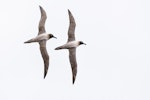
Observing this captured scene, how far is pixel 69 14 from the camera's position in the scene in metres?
58.3

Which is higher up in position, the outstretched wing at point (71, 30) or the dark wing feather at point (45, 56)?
the outstretched wing at point (71, 30)

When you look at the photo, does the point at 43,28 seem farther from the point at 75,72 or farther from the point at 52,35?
the point at 75,72

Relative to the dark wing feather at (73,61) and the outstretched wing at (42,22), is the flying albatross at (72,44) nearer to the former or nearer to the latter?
the dark wing feather at (73,61)

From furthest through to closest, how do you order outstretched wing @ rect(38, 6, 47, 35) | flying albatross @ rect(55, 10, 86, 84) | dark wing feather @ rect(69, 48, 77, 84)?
outstretched wing @ rect(38, 6, 47, 35), dark wing feather @ rect(69, 48, 77, 84), flying albatross @ rect(55, 10, 86, 84)

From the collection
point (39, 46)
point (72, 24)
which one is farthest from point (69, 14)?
point (39, 46)

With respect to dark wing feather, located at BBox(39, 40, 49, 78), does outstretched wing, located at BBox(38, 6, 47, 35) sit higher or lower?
higher

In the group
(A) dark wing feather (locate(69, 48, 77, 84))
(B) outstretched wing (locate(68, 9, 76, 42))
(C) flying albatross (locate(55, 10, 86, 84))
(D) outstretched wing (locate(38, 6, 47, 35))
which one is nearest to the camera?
(C) flying albatross (locate(55, 10, 86, 84))

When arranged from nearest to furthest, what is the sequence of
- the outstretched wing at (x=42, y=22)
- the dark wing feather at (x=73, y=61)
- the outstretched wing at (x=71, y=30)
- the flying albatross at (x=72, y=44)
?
the flying albatross at (x=72, y=44)
the outstretched wing at (x=71, y=30)
the dark wing feather at (x=73, y=61)
the outstretched wing at (x=42, y=22)

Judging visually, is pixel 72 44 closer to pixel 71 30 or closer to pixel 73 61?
pixel 71 30

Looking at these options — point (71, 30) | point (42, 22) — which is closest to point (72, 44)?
point (71, 30)

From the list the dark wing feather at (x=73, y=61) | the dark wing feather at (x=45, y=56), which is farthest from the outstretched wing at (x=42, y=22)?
the dark wing feather at (x=73, y=61)

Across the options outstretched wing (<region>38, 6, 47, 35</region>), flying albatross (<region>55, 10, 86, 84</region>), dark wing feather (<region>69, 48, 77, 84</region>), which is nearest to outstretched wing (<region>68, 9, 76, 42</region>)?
flying albatross (<region>55, 10, 86, 84</region>)

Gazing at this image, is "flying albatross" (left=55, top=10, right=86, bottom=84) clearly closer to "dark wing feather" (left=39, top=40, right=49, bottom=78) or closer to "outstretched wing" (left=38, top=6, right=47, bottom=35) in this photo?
"dark wing feather" (left=39, top=40, right=49, bottom=78)

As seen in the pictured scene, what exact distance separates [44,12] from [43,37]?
3.71 m
